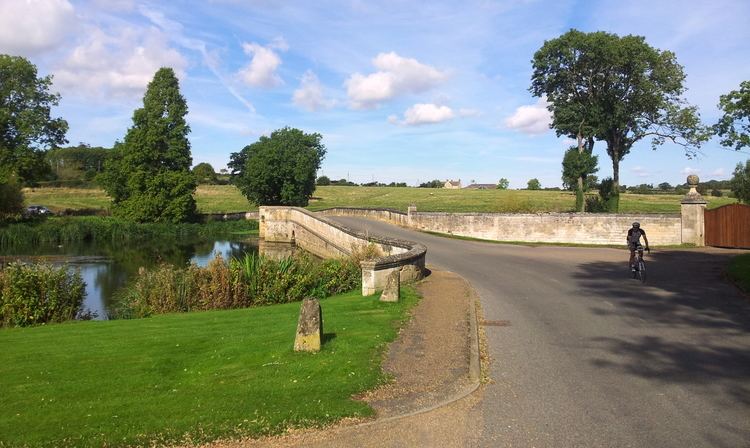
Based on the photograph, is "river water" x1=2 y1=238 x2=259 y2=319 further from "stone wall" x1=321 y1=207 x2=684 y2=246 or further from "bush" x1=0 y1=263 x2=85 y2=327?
"stone wall" x1=321 y1=207 x2=684 y2=246

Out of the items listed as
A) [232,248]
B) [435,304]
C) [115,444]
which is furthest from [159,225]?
[115,444]

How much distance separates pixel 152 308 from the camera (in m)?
14.9

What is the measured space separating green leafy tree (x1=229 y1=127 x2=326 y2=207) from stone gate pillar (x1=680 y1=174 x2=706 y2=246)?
1501 inches

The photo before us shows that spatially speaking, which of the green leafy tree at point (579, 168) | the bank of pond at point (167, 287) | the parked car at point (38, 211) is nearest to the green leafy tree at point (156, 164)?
the parked car at point (38, 211)

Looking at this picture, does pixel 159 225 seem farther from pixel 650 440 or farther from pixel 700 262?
pixel 650 440

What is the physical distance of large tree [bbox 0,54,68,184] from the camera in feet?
167

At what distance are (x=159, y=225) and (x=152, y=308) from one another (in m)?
38.2

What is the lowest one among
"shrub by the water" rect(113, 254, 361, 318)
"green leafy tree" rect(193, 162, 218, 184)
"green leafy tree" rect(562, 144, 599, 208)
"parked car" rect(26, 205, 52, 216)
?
"shrub by the water" rect(113, 254, 361, 318)

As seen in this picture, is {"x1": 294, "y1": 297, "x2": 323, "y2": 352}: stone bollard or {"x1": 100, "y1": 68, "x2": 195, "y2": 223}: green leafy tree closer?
{"x1": 294, "y1": 297, "x2": 323, "y2": 352}: stone bollard

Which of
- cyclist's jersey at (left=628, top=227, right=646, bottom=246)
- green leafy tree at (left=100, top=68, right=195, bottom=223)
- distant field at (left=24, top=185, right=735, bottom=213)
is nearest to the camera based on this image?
cyclist's jersey at (left=628, top=227, right=646, bottom=246)

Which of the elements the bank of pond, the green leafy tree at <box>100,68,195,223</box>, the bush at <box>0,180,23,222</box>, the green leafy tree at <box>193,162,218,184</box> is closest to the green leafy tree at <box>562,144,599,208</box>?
the bank of pond

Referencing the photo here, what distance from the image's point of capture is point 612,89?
130 ft

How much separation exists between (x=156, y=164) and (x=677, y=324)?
51687 mm

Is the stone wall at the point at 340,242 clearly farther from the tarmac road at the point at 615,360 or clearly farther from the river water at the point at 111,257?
the river water at the point at 111,257
